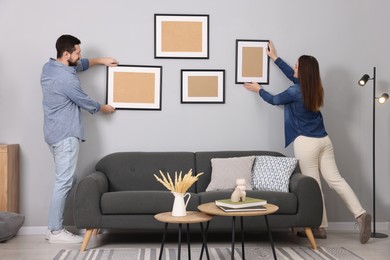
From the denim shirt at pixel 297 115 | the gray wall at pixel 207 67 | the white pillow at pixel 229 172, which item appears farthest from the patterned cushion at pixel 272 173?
the gray wall at pixel 207 67

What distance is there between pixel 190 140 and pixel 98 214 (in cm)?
131

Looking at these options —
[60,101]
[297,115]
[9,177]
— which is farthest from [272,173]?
[9,177]

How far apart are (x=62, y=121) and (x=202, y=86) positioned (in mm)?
1375

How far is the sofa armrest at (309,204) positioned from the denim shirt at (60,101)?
198 cm

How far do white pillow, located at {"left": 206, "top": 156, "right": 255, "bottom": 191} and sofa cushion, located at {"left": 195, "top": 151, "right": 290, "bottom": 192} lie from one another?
0.09 m

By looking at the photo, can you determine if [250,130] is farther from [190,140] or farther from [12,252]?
[12,252]

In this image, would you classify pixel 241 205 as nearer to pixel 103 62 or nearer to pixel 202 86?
pixel 202 86

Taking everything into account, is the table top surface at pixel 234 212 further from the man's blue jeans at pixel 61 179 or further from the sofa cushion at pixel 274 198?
the man's blue jeans at pixel 61 179

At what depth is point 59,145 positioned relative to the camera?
16.4 ft

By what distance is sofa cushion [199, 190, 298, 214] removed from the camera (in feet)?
15.2

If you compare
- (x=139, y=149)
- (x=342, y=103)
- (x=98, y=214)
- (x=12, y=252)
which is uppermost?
(x=342, y=103)

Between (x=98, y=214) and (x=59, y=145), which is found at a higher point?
(x=59, y=145)

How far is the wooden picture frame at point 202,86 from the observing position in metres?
5.50

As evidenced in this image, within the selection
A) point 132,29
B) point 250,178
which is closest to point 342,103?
point 250,178
